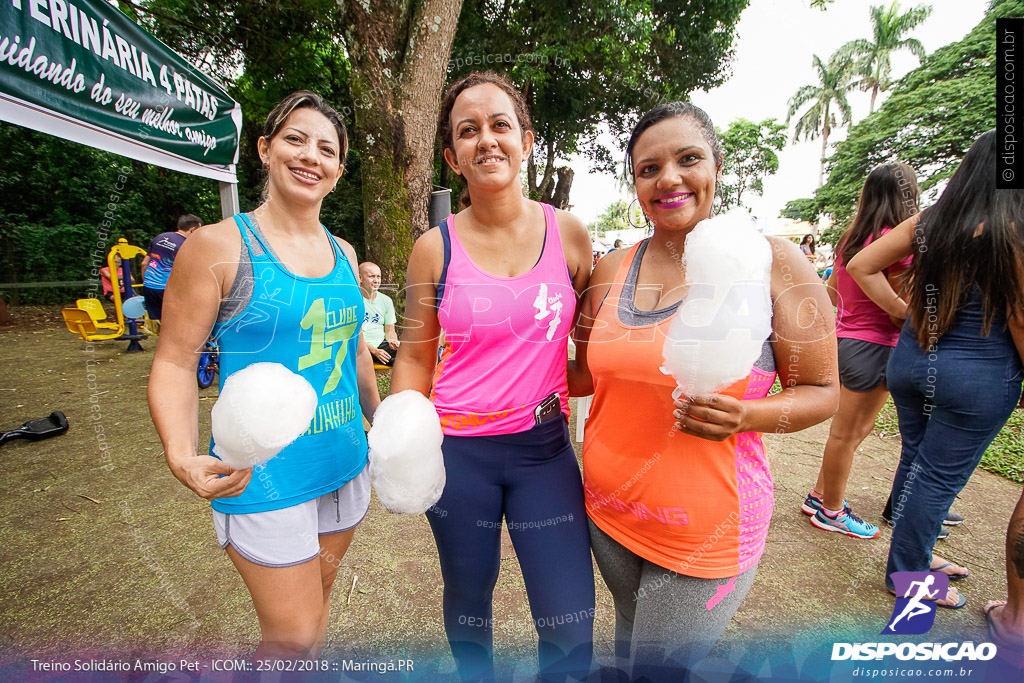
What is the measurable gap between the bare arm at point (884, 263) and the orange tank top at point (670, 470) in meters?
1.49

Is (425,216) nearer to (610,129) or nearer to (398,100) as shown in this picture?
(398,100)

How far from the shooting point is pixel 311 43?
930cm

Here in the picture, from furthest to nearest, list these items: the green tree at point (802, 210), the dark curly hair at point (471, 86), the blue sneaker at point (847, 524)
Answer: the green tree at point (802, 210) < the blue sneaker at point (847, 524) < the dark curly hair at point (471, 86)

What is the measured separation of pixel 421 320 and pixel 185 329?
2.23 feet

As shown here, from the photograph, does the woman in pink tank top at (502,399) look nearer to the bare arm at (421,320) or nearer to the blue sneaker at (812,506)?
the bare arm at (421,320)

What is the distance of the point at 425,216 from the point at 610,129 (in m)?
10.6

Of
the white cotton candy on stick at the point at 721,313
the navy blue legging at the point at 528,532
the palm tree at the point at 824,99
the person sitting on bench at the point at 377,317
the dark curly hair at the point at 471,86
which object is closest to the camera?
the white cotton candy on stick at the point at 721,313

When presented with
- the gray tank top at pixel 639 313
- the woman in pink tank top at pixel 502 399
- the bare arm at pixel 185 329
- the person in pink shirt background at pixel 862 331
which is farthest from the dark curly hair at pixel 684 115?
the person in pink shirt background at pixel 862 331

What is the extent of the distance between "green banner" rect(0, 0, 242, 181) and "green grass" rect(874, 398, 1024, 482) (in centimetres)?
649

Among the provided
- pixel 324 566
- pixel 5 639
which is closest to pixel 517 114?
pixel 324 566

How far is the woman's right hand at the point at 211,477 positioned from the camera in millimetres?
1161

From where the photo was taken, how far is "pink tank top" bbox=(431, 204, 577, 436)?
1.46m

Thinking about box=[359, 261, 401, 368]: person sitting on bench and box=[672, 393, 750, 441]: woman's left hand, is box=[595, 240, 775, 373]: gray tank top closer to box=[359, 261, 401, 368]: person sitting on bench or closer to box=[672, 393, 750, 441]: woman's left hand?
box=[672, 393, 750, 441]: woman's left hand

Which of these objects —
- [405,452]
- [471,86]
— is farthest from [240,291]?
[471,86]
